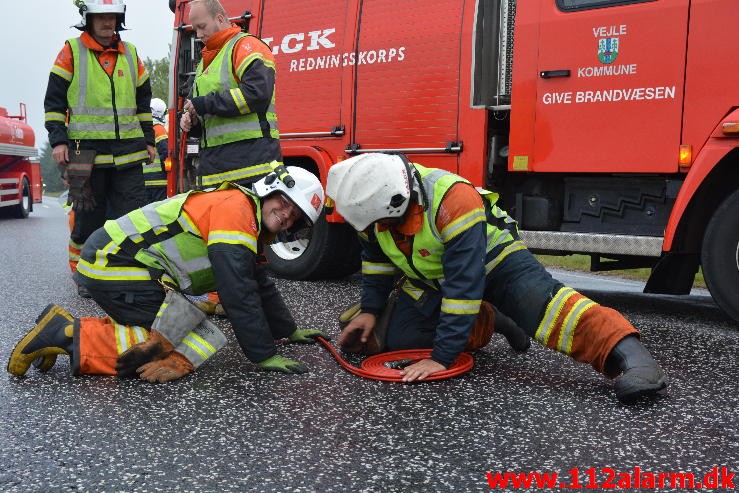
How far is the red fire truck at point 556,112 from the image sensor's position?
192 inches

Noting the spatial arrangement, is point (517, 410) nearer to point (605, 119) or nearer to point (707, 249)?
point (707, 249)

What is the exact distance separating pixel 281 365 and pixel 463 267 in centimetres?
91

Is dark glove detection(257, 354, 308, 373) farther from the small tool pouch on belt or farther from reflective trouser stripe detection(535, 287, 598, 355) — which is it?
the small tool pouch on belt

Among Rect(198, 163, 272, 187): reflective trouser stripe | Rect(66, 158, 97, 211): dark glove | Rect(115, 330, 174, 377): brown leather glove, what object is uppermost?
Rect(198, 163, 272, 187): reflective trouser stripe

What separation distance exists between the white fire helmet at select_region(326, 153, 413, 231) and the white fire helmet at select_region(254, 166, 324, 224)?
174mm

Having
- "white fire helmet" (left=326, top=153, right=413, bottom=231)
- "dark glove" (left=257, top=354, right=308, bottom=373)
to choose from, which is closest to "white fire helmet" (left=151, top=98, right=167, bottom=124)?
"dark glove" (left=257, top=354, right=308, bottom=373)

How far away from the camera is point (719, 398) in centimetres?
339

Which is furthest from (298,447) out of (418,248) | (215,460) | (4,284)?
(4,284)

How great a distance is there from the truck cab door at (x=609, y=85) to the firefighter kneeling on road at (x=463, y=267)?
169 centimetres

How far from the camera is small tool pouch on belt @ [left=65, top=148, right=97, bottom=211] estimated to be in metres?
5.75

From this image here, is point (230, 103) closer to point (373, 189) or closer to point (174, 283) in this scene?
point (174, 283)

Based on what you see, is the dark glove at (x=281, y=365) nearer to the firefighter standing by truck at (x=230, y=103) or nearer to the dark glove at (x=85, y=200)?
the firefighter standing by truck at (x=230, y=103)

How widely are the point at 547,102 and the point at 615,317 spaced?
2369mm

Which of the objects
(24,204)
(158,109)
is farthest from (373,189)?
(24,204)
